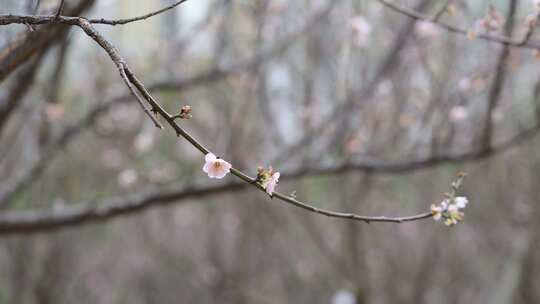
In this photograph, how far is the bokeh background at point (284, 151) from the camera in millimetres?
3699

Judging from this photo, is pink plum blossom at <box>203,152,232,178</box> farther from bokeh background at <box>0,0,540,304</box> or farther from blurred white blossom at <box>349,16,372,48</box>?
blurred white blossom at <box>349,16,372,48</box>

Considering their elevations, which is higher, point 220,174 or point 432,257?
point 432,257

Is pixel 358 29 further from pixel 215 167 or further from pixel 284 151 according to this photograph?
pixel 215 167

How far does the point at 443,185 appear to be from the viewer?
5.93 metres

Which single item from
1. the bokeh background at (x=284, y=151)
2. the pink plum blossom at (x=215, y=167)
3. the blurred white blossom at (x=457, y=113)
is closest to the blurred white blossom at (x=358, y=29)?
the bokeh background at (x=284, y=151)

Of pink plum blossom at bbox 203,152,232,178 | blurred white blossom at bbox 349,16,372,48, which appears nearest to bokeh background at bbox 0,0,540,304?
blurred white blossom at bbox 349,16,372,48

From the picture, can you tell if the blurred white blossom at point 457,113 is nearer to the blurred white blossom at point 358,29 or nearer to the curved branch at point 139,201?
the curved branch at point 139,201

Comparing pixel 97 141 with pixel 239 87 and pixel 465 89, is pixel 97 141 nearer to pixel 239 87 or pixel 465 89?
pixel 239 87

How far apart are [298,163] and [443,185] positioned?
269 centimetres

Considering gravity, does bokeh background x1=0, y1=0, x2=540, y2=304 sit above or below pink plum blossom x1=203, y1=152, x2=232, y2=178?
above

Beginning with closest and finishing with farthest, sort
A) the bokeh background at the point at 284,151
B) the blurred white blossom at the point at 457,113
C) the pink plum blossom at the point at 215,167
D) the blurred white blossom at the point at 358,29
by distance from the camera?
the pink plum blossom at the point at 215,167
the blurred white blossom at the point at 457,113
the blurred white blossom at the point at 358,29
the bokeh background at the point at 284,151

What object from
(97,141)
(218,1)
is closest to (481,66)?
(218,1)

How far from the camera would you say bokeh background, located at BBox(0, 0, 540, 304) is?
3.70 metres

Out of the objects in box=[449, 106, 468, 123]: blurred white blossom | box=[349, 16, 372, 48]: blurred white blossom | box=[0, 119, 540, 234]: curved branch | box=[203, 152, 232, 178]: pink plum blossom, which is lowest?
box=[203, 152, 232, 178]: pink plum blossom
